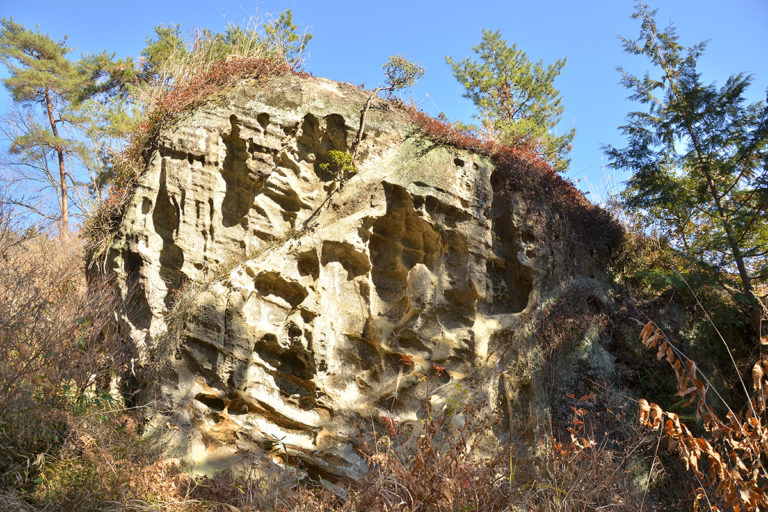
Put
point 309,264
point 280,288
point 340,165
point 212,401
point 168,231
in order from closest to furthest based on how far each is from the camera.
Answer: point 212,401
point 280,288
point 168,231
point 309,264
point 340,165

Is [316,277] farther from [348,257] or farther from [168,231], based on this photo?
[168,231]

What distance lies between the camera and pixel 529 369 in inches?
323

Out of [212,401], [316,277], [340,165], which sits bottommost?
[212,401]

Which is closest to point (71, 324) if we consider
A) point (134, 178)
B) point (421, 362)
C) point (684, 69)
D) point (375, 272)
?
point (134, 178)

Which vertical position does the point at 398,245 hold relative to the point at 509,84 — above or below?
below

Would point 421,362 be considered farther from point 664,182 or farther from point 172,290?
point 664,182

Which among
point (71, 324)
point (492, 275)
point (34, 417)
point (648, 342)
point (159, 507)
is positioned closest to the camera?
point (648, 342)

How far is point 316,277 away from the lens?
7648mm

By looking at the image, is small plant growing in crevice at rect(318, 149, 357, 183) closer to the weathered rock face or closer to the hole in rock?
the weathered rock face

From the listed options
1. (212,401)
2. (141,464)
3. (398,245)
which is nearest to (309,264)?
(398,245)

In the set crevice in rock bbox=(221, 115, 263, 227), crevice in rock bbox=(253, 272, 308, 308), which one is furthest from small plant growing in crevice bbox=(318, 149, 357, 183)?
crevice in rock bbox=(253, 272, 308, 308)

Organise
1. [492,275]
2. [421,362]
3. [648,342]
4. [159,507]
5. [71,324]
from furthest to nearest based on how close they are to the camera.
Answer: [492,275] < [421,362] < [71,324] < [159,507] < [648,342]

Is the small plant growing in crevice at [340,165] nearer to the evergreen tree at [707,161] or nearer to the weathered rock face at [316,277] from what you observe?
the weathered rock face at [316,277]

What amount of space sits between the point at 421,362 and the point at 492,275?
7.09 feet
